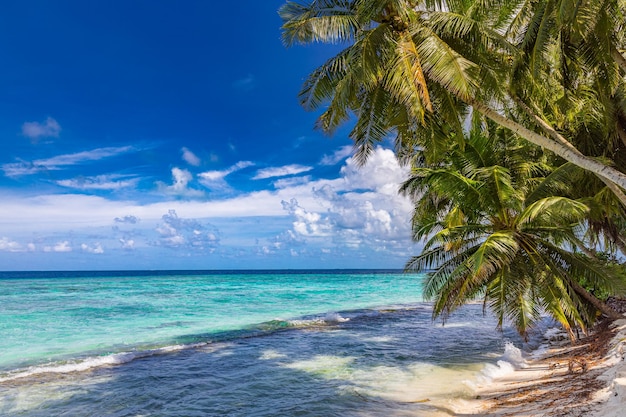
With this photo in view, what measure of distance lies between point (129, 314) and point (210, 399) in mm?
15542

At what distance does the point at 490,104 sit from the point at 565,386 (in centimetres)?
577

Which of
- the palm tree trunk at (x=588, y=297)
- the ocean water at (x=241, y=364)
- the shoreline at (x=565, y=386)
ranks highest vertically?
the palm tree trunk at (x=588, y=297)

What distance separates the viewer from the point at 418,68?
21.1 feet

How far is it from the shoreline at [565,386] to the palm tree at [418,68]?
313 centimetres

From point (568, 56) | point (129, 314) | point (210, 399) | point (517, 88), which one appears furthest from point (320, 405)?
point (129, 314)

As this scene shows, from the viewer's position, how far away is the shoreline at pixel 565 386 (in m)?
5.62

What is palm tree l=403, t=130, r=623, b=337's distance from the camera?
26.3 ft

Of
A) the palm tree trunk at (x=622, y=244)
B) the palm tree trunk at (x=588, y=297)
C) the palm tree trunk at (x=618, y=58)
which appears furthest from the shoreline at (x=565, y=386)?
the palm tree trunk at (x=618, y=58)

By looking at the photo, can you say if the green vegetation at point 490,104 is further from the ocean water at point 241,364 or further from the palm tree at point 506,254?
the ocean water at point 241,364

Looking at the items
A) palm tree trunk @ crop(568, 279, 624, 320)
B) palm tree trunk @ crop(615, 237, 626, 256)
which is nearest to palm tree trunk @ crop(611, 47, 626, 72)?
palm tree trunk @ crop(568, 279, 624, 320)

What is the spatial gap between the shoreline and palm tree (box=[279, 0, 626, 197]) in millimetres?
3129

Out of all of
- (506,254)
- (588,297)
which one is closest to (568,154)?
(506,254)

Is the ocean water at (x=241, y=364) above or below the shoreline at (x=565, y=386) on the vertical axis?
below

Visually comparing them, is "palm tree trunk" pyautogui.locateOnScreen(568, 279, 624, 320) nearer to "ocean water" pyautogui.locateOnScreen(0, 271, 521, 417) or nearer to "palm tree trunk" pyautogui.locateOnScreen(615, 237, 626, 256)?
"ocean water" pyautogui.locateOnScreen(0, 271, 521, 417)
